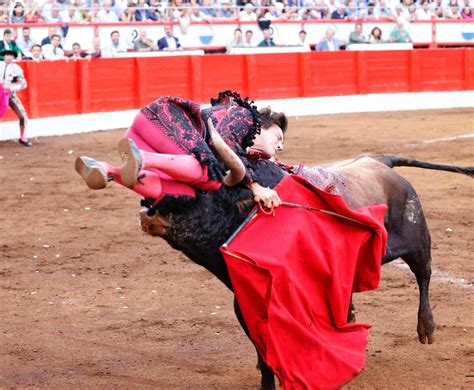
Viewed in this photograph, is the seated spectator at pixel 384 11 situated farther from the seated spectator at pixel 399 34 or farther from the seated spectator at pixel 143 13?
the seated spectator at pixel 143 13

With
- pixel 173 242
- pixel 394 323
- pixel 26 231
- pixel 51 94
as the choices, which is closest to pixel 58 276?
pixel 26 231

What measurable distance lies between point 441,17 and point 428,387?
18293mm

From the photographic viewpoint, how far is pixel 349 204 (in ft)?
13.5

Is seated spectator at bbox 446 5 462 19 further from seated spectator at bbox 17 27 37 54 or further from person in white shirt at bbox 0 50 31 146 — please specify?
person in white shirt at bbox 0 50 31 146

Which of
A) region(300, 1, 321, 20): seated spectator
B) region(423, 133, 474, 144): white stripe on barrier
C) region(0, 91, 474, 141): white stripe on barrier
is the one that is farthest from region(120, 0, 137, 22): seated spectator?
region(423, 133, 474, 144): white stripe on barrier

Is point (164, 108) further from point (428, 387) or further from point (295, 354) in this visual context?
point (428, 387)

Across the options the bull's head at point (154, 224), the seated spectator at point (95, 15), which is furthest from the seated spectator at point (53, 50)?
the bull's head at point (154, 224)

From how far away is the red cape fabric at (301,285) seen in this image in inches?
139

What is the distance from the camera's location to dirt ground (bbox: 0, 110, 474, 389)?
4.33 m

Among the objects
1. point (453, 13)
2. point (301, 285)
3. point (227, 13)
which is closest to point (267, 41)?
point (227, 13)

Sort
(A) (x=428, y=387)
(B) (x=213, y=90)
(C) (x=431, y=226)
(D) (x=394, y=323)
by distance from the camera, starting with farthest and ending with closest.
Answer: (B) (x=213, y=90)
(C) (x=431, y=226)
(D) (x=394, y=323)
(A) (x=428, y=387)

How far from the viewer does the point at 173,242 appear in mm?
3557

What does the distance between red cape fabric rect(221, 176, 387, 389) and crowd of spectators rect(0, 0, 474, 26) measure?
12.0 m

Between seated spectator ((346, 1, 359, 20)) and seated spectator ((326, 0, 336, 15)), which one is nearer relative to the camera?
seated spectator ((326, 0, 336, 15))
